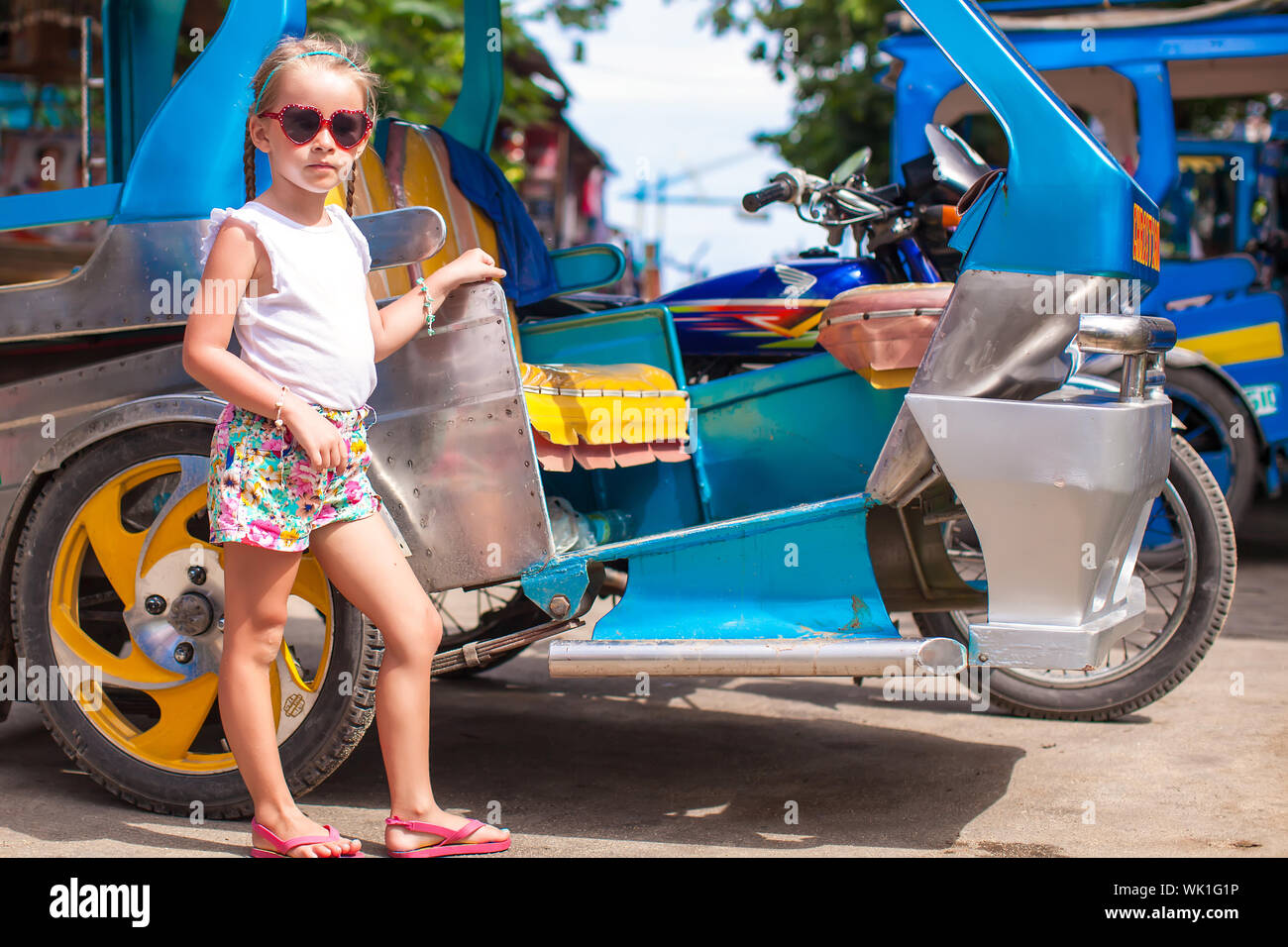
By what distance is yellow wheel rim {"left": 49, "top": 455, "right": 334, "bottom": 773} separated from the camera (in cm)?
304

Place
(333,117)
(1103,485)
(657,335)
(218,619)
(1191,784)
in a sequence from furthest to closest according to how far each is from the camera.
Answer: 1. (657,335)
2. (1191,784)
3. (218,619)
4. (1103,485)
5. (333,117)

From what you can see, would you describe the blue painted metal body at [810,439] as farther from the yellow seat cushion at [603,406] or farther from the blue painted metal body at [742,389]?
the yellow seat cushion at [603,406]

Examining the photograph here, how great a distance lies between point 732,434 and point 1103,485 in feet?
3.53

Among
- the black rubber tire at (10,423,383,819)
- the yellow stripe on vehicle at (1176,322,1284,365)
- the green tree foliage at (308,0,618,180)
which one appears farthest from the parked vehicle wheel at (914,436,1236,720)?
the green tree foliage at (308,0,618,180)

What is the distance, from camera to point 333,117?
250cm

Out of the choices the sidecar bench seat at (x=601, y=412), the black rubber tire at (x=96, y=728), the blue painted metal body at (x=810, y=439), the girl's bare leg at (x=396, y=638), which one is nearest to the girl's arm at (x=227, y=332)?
the girl's bare leg at (x=396, y=638)

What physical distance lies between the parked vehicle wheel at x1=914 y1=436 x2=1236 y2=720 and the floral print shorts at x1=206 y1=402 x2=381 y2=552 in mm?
1872

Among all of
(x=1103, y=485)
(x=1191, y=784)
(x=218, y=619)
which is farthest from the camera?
(x=1191, y=784)

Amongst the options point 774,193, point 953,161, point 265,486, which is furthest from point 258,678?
point 953,161

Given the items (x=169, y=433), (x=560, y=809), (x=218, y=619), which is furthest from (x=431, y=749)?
(x=169, y=433)

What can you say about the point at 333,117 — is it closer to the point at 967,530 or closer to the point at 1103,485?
the point at 1103,485

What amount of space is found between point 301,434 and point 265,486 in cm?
18

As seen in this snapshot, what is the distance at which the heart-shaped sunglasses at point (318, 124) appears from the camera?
2.48m

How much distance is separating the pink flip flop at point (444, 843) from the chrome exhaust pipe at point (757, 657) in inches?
14.9
